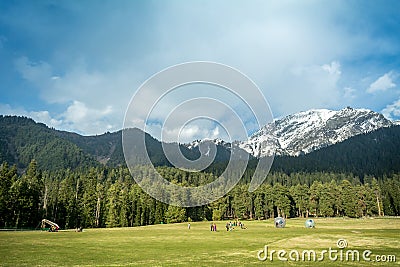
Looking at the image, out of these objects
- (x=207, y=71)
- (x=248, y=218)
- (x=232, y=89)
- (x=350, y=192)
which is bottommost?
(x=248, y=218)

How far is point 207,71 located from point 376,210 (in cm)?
11634

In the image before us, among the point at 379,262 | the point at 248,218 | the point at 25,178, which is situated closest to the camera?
the point at 379,262

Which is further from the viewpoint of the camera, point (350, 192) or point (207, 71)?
point (350, 192)

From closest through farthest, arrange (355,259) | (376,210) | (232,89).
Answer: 1. (355,259)
2. (232,89)
3. (376,210)

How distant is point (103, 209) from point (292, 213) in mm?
73584

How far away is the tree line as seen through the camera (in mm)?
79625

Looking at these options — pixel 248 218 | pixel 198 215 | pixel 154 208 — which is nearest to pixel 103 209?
pixel 154 208

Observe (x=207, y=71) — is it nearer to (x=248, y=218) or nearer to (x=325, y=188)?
(x=325, y=188)

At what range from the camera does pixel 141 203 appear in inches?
3895

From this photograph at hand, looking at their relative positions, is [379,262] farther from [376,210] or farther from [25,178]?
[376,210]

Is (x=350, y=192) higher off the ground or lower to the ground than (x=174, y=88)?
lower

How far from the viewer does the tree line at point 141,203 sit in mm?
79625

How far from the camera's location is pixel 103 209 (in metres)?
99.0

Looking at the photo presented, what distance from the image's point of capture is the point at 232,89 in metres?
27.0
